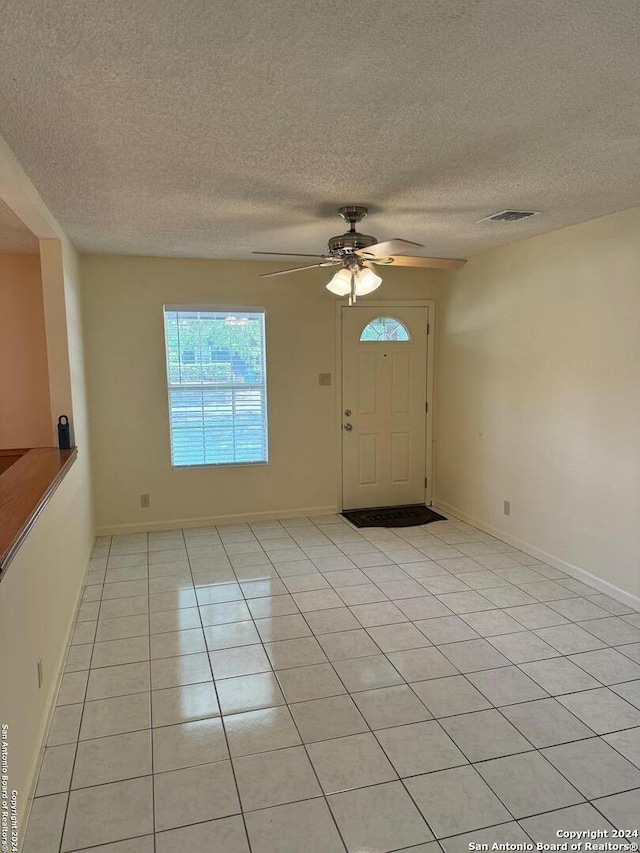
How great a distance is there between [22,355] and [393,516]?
3.53 meters

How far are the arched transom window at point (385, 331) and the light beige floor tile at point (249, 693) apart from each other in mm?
3410

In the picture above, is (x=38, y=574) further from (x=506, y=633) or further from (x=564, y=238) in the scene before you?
(x=564, y=238)

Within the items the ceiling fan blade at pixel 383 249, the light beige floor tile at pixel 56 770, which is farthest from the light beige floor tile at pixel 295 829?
the ceiling fan blade at pixel 383 249

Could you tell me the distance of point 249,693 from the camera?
2492 millimetres

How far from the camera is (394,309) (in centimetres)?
526

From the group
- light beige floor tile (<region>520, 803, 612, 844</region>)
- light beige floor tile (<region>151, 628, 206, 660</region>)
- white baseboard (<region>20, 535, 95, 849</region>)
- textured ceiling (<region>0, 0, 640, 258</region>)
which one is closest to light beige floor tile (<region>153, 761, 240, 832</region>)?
white baseboard (<region>20, 535, 95, 849</region>)

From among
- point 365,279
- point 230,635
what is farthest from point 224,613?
point 365,279

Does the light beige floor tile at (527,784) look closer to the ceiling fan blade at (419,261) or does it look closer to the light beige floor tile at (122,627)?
the light beige floor tile at (122,627)

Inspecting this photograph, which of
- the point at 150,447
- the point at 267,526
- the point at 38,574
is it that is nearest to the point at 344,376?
the point at 267,526

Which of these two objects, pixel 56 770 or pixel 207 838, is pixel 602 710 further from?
pixel 56 770

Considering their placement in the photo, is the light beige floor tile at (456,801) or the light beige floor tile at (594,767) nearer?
the light beige floor tile at (456,801)

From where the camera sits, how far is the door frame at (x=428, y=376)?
5.16m

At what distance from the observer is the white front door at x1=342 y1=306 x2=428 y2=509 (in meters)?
5.23

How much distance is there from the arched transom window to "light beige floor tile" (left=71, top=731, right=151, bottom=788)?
388cm
